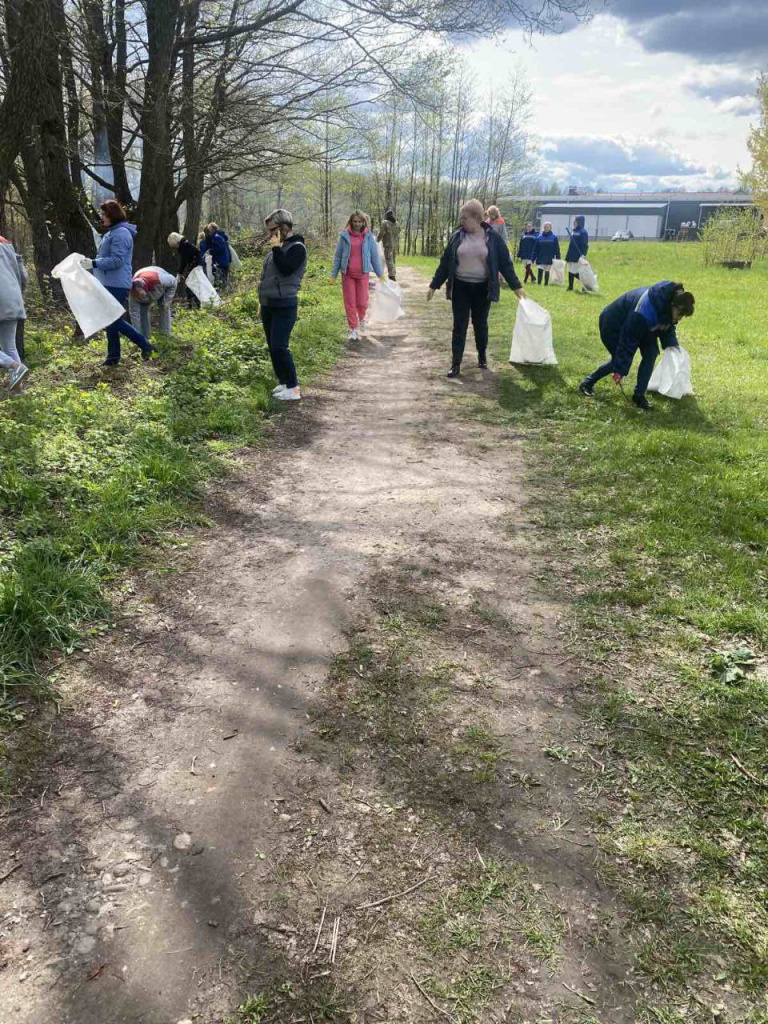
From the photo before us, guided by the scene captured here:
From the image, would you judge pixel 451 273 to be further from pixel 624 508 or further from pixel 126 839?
pixel 126 839

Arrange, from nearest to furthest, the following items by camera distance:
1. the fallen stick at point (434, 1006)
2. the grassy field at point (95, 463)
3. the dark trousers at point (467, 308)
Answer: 1. the fallen stick at point (434, 1006)
2. the grassy field at point (95, 463)
3. the dark trousers at point (467, 308)

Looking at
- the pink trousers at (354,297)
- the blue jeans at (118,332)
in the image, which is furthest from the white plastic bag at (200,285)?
the blue jeans at (118,332)

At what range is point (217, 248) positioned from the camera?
13.6m

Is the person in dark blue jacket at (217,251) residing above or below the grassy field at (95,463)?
above

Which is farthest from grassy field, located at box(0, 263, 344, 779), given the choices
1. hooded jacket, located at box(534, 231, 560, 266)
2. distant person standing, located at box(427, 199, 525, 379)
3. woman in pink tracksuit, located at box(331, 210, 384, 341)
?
hooded jacket, located at box(534, 231, 560, 266)

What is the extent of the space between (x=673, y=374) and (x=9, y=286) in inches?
261

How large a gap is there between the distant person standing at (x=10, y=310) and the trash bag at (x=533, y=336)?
Result: 5466mm

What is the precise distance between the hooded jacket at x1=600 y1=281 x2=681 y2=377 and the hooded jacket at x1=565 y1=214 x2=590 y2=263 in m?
9.49

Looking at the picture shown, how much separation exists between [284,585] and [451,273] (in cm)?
542

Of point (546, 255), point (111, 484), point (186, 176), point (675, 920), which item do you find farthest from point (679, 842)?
point (546, 255)

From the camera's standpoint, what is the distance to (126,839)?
216 centimetres

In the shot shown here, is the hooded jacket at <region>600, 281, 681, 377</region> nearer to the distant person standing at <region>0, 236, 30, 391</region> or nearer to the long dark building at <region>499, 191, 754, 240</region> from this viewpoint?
the distant person standing at <region>0, 236, 30, 391</region>

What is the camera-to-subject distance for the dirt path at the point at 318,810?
1756mm

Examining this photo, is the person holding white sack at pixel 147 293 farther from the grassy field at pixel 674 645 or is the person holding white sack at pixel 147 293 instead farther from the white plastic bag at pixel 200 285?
the grassy field at pixel 674 645
